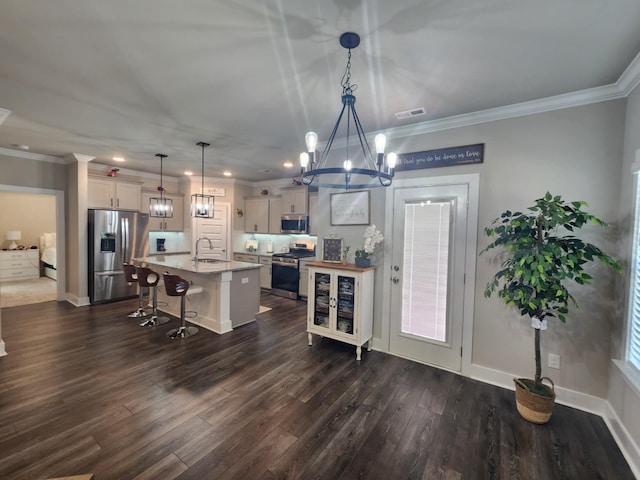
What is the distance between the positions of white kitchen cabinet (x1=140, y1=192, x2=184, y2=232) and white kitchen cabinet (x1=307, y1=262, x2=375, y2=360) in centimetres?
467

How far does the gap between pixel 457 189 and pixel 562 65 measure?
1.25 metres

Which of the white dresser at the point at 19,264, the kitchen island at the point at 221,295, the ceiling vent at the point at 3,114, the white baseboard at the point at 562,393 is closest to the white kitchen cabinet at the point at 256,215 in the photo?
the kitchen island at the point at 221,295

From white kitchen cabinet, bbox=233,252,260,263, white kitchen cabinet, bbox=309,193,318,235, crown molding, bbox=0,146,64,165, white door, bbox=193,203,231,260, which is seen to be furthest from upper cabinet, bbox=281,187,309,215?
crown molding, bbox=0,146,64,165

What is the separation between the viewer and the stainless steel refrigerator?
17.4 feet

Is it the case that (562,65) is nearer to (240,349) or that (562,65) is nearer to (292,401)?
(292,401)

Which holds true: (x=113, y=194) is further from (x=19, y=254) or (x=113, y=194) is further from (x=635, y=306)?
(x=635, y=306)

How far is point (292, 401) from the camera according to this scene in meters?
2.54

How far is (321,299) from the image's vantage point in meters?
3.69

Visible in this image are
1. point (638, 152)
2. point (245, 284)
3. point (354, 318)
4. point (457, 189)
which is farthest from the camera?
point (245, 284)

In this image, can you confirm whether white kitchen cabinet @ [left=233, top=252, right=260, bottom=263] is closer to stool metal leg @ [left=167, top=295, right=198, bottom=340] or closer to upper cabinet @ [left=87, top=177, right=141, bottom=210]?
upper cabinet @ [left=87, top=177, right=141, bottom=210]

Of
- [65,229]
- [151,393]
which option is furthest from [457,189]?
[65,229]

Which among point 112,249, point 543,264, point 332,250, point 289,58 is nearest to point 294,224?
point 332,250

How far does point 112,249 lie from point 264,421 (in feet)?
16.4

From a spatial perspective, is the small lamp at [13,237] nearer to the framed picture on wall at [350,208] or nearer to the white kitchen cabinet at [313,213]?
the white kitchen cabinet at [313,213]
